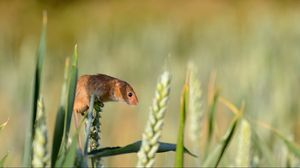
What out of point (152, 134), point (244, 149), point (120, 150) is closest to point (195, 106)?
point (244, 149)

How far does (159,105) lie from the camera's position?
68 centimetres

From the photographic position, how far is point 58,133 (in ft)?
2.56

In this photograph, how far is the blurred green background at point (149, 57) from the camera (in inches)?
101

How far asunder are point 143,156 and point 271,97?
220cm

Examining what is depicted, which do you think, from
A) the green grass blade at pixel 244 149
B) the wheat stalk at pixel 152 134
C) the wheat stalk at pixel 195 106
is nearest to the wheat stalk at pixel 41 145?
the wheat stalk at pixel 152 134

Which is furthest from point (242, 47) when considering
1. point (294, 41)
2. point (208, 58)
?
point (208, 58)

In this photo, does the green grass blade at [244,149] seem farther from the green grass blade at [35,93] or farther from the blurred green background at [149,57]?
the green grass blade at [35,93]

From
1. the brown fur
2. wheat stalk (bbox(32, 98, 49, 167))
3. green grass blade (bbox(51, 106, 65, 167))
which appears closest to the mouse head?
the brown fur

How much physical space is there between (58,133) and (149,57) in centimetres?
358

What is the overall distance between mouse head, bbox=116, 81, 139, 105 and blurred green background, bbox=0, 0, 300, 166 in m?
0.06

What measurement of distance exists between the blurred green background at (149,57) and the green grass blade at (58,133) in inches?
1.2

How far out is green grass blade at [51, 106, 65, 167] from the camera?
2.55ft

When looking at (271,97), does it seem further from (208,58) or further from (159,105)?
(159,105)

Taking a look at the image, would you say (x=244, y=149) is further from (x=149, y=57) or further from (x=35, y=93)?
(x=149, y=57)
